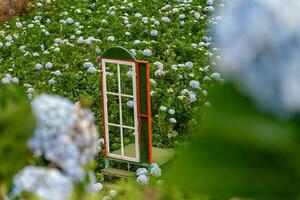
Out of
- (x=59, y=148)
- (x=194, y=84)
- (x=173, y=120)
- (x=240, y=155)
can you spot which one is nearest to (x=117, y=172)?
(x=173, y=120)

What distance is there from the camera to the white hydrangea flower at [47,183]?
1.11 metres

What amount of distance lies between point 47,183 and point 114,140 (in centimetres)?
499

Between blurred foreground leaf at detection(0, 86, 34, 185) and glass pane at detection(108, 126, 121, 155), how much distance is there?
15.0 feet

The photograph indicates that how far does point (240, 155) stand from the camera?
889 millimetres

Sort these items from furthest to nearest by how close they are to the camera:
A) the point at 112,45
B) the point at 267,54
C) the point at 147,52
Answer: the point at 112,45
the point at 147,52
the point at 267,54

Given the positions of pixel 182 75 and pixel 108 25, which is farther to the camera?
pixel 108 25

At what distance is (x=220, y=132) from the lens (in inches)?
34.9

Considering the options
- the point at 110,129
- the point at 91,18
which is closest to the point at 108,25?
the point at 91,18

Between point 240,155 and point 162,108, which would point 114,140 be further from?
point 240,155

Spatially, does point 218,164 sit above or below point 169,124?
below

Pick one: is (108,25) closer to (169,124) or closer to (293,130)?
(169,124)

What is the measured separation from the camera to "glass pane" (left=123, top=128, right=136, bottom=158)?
568cm

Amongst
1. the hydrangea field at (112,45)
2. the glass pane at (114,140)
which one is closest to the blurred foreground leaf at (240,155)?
the hydrangea field at (112,45)

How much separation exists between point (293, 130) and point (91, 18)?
342 inches
